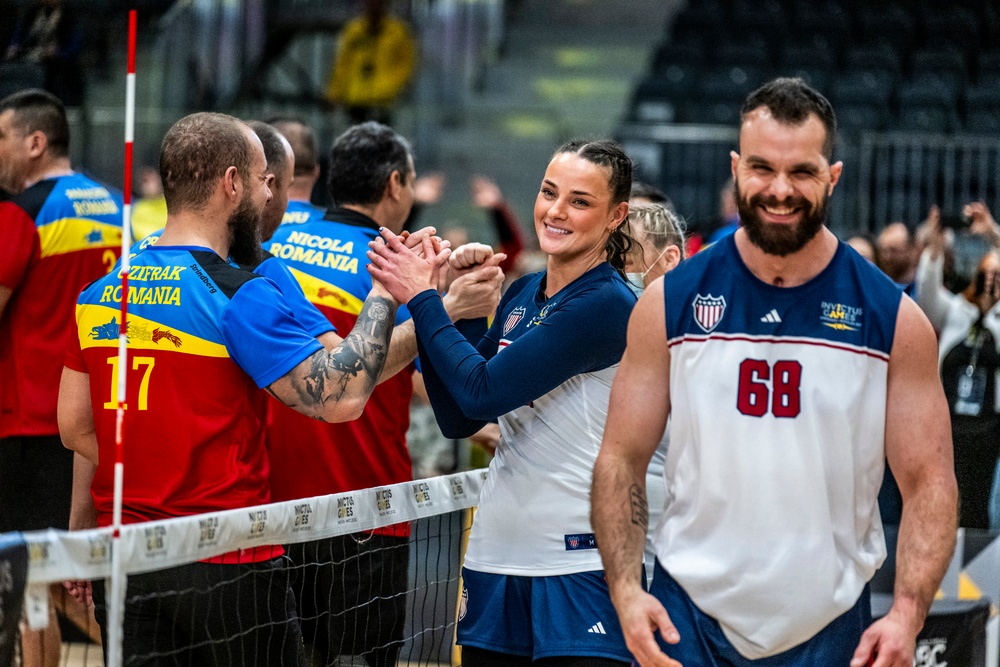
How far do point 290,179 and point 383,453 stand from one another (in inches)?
40.3

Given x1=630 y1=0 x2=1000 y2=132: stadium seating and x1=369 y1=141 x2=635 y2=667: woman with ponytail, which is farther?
x1=630 y1=0 x2=1000 y2=132: stadium seating

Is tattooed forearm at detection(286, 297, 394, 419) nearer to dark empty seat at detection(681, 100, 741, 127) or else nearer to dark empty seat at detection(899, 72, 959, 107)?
dark empty seat at detection(681, 100, 741, 127)

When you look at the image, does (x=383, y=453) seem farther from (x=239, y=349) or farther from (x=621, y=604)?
(x=621, y=604)

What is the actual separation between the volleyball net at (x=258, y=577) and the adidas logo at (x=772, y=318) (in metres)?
1.41

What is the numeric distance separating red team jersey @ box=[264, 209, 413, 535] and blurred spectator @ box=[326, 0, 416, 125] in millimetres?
8463

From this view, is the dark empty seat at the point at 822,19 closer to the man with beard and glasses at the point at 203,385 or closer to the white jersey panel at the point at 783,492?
the man with beard and glasses at the point at 203,385

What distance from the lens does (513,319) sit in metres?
3.58

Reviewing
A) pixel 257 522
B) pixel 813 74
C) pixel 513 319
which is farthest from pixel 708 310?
pixel 813 74

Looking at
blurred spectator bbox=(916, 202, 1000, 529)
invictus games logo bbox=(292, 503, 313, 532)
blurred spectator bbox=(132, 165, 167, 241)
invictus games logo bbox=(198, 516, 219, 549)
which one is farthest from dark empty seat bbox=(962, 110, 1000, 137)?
invictus games logo bbox=(198, 516, 219, 549)

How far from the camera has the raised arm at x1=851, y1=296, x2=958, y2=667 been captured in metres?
2.70

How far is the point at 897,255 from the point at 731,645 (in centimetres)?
571

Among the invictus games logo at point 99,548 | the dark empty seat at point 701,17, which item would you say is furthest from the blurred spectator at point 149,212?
the dark empty seat at point 701,17

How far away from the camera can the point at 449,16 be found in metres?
15.5

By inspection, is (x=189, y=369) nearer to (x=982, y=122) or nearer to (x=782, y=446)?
(x=782, y=446)
